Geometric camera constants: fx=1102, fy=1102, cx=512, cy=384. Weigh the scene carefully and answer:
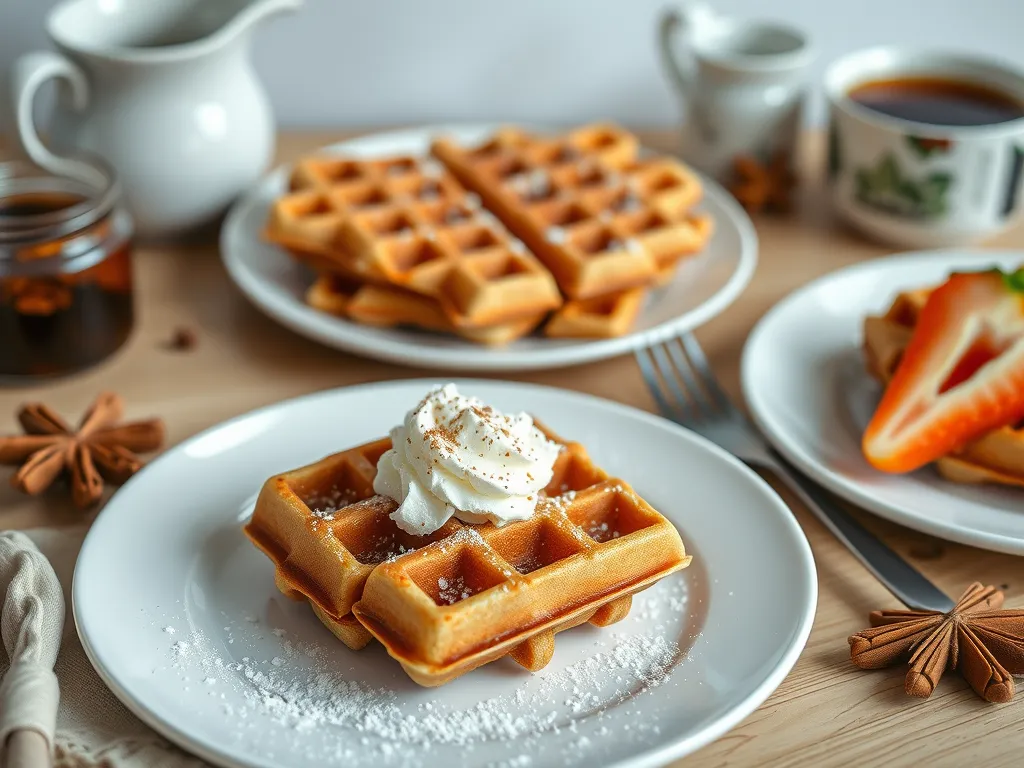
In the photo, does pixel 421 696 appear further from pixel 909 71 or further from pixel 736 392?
pixel 909 71

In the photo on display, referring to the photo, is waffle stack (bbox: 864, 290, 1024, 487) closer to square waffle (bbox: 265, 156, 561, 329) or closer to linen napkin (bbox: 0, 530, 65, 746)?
square waffle (bbox: 265, 156, 561, 329)

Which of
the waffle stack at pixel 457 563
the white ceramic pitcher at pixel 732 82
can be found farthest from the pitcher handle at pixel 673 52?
the waffle stack at pixel 457 563

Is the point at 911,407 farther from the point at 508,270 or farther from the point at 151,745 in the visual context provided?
the point at 151,745

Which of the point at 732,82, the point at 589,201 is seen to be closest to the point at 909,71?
the point at 732,82

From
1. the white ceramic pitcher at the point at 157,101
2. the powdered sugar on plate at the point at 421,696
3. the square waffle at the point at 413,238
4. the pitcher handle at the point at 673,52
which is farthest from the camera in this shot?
the pitcher handle at the point at 673,52

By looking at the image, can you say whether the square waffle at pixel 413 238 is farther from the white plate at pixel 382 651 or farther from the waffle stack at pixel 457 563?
the waffle stack at pixel 457 563

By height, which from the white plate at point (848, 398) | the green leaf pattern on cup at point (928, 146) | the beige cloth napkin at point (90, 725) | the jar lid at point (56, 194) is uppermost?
the jar lid at point (56, 194)

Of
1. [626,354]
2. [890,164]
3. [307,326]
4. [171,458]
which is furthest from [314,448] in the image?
[890,164]
